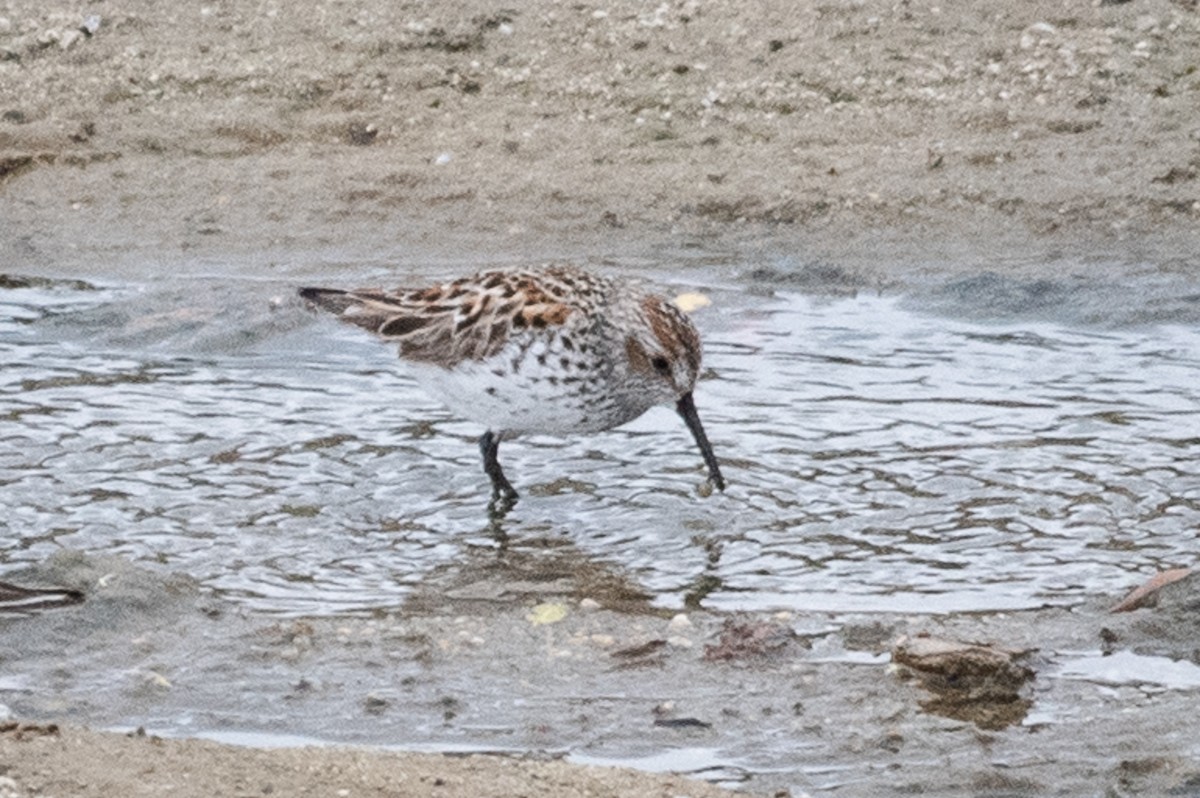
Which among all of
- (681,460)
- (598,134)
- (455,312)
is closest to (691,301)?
(598,134)

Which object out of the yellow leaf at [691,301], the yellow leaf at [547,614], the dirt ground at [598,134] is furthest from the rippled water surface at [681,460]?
the dirt ground at [598,134]

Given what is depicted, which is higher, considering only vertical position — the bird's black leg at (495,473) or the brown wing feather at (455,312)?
the brown wing feather at (455,312)

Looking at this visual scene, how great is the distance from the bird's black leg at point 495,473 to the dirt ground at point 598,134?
3.01m

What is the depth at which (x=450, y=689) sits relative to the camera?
6.64 metres

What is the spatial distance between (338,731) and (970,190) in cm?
648

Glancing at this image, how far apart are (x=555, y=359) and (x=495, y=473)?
1.64 feet

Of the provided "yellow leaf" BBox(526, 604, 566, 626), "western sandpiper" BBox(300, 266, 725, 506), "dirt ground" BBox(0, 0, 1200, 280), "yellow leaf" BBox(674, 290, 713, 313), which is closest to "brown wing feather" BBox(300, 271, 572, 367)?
"western sandpiper" BBox(300, 266, 725, 506)

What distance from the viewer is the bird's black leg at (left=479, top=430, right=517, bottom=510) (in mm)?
8602

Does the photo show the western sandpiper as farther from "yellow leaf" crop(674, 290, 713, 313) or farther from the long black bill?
"yellow leaf" crop(674, 290, 713, 313)

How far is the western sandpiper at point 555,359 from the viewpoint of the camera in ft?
28.2

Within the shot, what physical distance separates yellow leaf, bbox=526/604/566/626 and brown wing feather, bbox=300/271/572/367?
1.52 m

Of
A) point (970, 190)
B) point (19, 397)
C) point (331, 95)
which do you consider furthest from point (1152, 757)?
point (331, 95)

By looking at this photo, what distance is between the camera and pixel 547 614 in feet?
24.0

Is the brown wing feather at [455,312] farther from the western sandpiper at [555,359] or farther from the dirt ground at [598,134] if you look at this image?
the dirt ground at [598,134]
